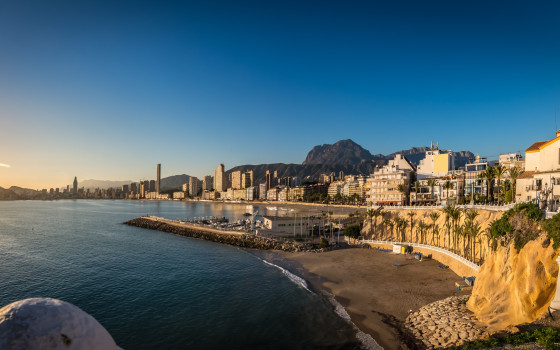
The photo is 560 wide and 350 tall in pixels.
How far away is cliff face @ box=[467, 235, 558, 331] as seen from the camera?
61.6 feet

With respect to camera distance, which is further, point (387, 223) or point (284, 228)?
point (284, 228)

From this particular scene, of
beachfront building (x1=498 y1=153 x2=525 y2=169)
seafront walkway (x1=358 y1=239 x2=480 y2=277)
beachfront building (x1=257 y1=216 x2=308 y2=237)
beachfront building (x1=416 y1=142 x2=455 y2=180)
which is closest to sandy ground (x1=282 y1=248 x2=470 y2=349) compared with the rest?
seafront walkway (x1=358 y1=239 x2=480 y2=277)

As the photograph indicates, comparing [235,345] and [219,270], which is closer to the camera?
[235,345]

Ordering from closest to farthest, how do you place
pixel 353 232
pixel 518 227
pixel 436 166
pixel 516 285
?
1. pixel 516 285
2. pixel 518 227
3. pixel 353 232
4. pixel 436 166

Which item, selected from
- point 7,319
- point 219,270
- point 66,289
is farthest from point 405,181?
point 7,319

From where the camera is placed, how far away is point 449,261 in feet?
127

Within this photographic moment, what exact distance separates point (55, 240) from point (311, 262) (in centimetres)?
6363

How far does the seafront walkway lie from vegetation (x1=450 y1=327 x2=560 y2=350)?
708 inches

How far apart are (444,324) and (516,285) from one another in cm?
573

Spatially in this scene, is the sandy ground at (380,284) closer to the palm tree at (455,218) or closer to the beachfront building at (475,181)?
the palm tree at (455,218)

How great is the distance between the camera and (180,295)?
33.2 m

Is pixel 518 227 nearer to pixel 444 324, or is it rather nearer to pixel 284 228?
pixel 444 324

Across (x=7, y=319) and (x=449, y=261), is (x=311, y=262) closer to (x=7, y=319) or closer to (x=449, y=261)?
(x=449, y=261)

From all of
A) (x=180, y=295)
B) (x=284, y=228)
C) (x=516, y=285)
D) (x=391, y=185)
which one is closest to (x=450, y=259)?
(x=516, y=285)
